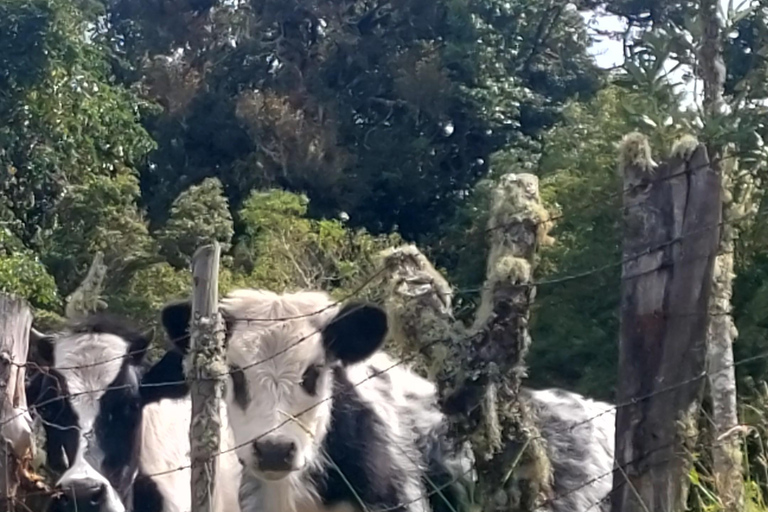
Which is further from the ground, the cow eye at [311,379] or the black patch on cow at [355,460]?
the cow eye at [311,379]

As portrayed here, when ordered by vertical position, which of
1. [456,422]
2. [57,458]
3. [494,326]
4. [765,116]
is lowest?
[57,458]

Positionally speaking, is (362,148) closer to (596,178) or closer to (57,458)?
(596,178)

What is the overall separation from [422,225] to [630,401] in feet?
63.5

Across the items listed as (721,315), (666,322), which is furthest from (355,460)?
(666,322)

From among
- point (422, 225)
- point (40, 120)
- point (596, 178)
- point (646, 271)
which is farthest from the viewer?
point (422, 225)

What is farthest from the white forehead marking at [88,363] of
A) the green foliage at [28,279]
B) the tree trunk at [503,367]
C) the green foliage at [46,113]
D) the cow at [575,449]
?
the green foliage at [46,113]

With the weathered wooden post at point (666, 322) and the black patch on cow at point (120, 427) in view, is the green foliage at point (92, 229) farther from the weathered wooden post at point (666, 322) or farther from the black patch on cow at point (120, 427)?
the weathered wooden post at point (666, 322)

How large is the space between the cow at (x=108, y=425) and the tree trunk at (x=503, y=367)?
5.56 ft

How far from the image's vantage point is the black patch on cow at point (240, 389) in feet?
17.0

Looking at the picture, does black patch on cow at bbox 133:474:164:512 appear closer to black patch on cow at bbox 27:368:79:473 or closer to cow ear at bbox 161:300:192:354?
black patch on cow at bbox 27:368:79:473

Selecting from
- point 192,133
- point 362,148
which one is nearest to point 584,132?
point 362,148

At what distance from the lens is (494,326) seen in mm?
4031

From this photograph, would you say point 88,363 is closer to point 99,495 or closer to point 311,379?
point 99,495

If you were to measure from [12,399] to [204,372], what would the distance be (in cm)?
108
